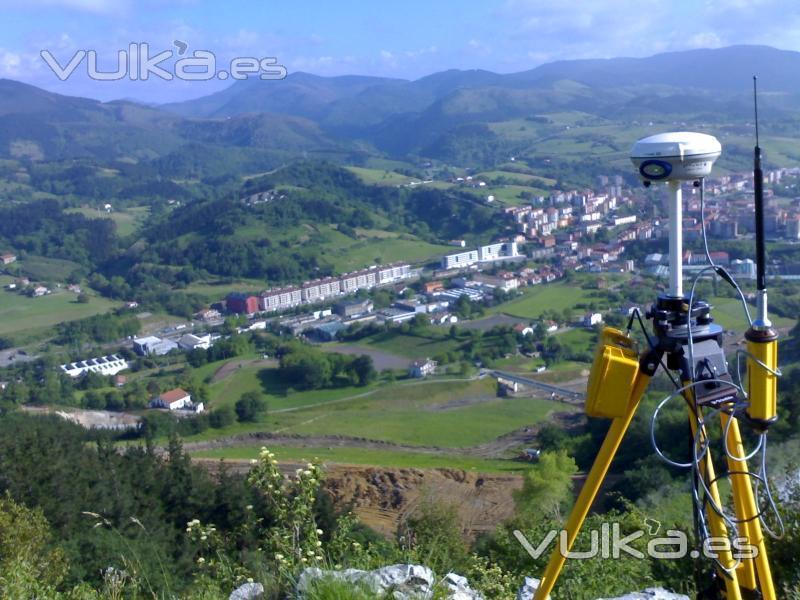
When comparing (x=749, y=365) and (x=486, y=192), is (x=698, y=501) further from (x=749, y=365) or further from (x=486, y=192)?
(x=486, y=192)

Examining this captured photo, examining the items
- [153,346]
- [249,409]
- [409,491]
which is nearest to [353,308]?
[153,346]

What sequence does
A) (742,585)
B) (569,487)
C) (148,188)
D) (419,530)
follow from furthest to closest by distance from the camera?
(148,188), (569,487), (419,530), (742,585)

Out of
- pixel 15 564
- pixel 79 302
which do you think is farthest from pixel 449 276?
pixel 15 564

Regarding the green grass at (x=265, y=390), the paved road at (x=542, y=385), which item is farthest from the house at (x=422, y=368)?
the paved road at (x=542, y=385)

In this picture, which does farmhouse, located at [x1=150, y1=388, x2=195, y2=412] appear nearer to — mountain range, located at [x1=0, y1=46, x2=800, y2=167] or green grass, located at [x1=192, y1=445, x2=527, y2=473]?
green grass, located at [x1=192, y1=445, x2=527, y2=473]

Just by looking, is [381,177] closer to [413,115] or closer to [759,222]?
[413,115]

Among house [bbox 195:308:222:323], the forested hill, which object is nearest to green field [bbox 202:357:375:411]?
house [bbox 195:308:222:323]
